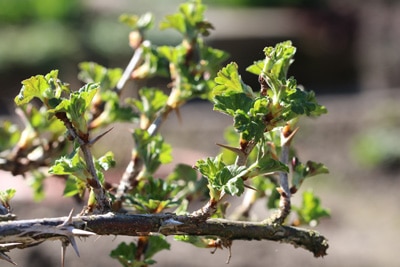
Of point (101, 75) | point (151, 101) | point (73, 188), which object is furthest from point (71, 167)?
point (101, 75)

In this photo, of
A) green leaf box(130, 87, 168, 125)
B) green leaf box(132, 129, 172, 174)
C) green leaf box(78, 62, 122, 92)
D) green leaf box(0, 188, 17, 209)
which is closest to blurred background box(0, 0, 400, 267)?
green leaf box(78, 62, 122, 92)

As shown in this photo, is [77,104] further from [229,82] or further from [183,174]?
[183,174]

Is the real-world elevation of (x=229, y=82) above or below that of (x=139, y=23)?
below

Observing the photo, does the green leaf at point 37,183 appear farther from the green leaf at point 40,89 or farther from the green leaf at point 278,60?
the green leaf at point 278,60

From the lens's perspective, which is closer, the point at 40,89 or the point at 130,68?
the point at 40,89

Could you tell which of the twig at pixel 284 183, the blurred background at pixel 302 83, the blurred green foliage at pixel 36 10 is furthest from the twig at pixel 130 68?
the blurred green foliage at pixel 36 10

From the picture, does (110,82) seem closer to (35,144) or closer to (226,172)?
(35,144)

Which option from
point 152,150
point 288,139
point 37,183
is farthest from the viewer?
point 37,183

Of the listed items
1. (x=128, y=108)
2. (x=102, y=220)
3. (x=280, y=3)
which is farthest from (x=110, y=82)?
(x=280, y=3)
